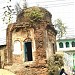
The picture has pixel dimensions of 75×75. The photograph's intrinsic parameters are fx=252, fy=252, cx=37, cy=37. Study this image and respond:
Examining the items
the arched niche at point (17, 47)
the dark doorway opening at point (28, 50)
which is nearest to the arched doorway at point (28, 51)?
the dark doorway opening at point (28, 50)

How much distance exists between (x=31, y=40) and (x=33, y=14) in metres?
2.22

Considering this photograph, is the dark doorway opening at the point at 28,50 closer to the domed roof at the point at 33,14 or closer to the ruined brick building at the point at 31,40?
the ruined brick building at the point at 31,40

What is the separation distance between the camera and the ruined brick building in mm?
20781

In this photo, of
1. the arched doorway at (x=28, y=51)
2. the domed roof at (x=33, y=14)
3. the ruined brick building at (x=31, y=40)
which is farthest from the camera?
the arched doorway at (x=28, y=51)

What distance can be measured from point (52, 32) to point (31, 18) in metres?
2.87

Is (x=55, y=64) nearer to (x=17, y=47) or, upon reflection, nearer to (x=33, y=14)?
(x=17, y=47)

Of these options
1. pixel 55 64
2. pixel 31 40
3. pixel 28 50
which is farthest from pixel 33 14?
pixel 55 64

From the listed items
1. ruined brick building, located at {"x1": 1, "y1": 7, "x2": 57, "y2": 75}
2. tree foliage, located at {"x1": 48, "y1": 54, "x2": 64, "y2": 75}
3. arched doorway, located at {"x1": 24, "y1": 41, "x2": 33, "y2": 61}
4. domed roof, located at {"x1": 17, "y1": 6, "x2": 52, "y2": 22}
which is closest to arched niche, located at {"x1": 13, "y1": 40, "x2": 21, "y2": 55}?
ruined brick building, located at {"x1": 1, "y1": 7, "x2": 57, "y2": 75}

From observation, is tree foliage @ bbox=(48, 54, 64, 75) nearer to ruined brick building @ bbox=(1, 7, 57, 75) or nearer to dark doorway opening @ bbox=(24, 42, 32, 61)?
ruined brick building @ bbox=(1, 7, 57, 75)

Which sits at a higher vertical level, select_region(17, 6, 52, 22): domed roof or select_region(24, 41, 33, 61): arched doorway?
select_region(17, 6, 52, 22): domed roof

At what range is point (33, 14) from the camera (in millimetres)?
21406

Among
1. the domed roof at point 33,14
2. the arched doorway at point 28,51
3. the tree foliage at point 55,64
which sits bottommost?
the tree foliage at point 55,64

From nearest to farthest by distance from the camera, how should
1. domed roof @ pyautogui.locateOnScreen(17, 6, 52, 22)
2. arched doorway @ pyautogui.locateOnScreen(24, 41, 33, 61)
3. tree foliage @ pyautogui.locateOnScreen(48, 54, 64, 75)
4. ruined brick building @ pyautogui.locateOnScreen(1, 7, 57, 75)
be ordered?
tree foliage @ pyautogui.locateOnScreen(48, 54, 64, 75) < ruined brick building @ pyautogui.locateOnScreen(1, 7, 57, 75) < domed roof @ pyautogui.locateOnScreen(17, 6, 52, 22) < arched doorway @ pyautogui.locateOnScreen(24, 41, 33, 61)

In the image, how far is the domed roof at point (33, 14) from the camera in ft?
70.4
